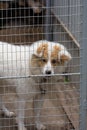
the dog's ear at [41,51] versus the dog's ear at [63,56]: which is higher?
the dog's ear at [41,51]

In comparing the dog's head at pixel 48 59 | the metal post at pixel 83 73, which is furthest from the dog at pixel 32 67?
the metal post at pixel 83 73

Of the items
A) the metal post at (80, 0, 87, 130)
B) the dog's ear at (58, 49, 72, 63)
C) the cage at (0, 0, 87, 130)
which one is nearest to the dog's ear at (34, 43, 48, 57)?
A: the dog's ear at (58, 49, 72, 63)

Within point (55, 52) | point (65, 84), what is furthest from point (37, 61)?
point (65, 84)

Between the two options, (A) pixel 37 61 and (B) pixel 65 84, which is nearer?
(A) pixel 37 61

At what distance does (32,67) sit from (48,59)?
0.21 meters

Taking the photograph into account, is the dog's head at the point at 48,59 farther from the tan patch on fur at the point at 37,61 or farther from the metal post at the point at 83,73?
the metal post at the point at 83,73

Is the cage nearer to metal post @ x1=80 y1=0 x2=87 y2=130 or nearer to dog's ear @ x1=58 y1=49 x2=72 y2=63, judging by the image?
metal post @ x1=80 y1=0 x2=87 y2=130

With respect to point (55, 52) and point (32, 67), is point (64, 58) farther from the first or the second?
point (32, 67)

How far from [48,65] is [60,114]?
1020 mm

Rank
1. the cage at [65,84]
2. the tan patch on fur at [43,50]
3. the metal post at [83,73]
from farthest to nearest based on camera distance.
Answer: the tan patch on fur at [43,50]
the cage at [65,84]
the metal post at [83,73]

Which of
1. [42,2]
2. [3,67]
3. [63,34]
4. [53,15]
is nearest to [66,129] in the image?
[3,67]

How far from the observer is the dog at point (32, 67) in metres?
4.14

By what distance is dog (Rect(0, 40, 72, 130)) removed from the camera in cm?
414

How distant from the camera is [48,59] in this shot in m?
4.14
